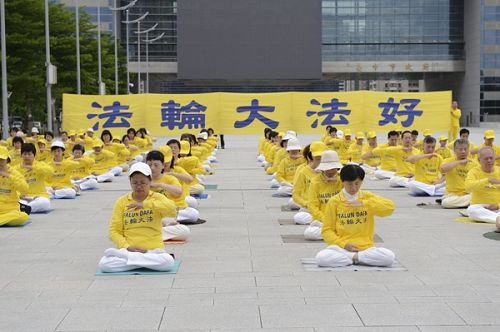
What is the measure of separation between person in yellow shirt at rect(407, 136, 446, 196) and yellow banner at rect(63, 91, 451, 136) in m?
13.4

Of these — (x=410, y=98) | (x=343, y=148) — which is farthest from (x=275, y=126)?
(x=343, y=148)

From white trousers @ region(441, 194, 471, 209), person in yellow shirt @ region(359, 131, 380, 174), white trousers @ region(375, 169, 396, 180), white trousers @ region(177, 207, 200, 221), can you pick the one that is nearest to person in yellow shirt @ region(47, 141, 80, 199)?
white trousers @ region(177, 207, 200, 221)

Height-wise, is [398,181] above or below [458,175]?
below

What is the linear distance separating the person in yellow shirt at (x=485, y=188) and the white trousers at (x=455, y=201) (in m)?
1.50

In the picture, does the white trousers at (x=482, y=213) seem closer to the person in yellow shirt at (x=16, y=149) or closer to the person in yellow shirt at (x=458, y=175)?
the person in yellow shirt at (x=458, y=175)

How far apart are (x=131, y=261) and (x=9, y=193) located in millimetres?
4171

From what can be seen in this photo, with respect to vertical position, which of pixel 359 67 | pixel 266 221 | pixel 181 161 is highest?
pixel 359 67

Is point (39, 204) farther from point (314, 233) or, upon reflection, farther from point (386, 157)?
point (386, 157)

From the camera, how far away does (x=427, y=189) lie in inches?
609

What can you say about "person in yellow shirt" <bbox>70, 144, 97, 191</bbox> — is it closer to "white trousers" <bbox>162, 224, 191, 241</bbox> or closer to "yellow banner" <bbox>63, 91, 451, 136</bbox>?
"white trousers" <bbox>162, 224, 191, 241</bbox>

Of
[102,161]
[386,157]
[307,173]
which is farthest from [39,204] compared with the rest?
[386,157]

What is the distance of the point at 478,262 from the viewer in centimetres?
838

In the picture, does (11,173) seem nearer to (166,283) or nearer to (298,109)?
(166,283)

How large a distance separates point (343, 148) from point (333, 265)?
599 inches
